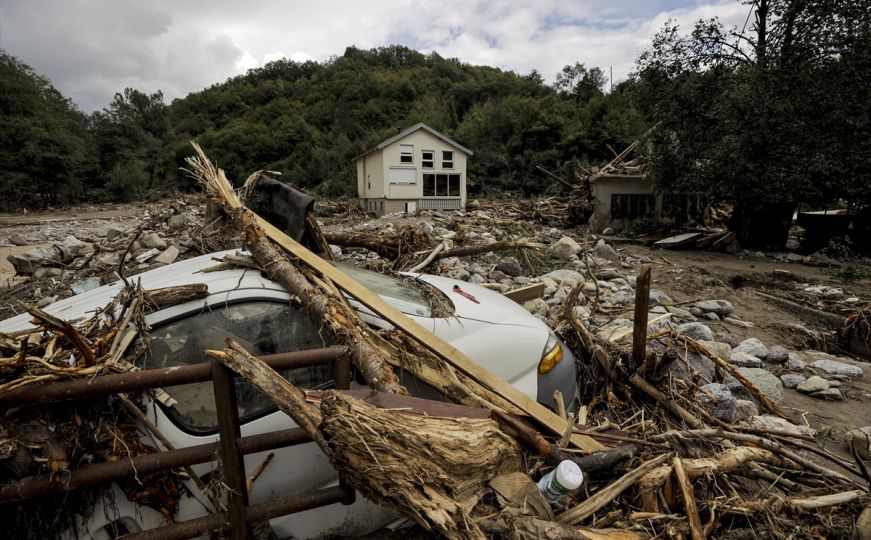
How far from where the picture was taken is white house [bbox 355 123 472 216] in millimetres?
29547

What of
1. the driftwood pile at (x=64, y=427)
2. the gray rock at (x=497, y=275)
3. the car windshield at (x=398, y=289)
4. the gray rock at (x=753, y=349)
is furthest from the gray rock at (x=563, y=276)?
the driftwood pile at (x=64, y=427)

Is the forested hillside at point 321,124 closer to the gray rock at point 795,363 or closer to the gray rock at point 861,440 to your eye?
the gray rock at point 795,363

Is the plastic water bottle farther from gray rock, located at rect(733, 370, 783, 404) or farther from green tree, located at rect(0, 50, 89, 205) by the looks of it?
green tree, located at rect(0, 50, 89, 205)

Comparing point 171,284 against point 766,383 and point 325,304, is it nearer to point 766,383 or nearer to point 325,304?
point 325,304

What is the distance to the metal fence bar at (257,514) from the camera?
1.73 metres

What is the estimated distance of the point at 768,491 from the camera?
2.54 metres

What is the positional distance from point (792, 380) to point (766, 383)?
2.26 ft

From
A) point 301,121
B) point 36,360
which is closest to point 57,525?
point 36,360

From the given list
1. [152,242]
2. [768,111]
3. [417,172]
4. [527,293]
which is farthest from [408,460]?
[417,172]

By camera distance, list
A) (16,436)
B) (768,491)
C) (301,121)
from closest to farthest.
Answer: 1. (16,436)
2. (768,491)
3. (301,121)

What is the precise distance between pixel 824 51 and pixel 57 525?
1636 cm

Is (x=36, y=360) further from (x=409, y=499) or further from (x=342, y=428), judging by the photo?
(x=409, y=499)

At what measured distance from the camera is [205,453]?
1.80 meters

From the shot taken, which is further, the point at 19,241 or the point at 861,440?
the point at 19,241
